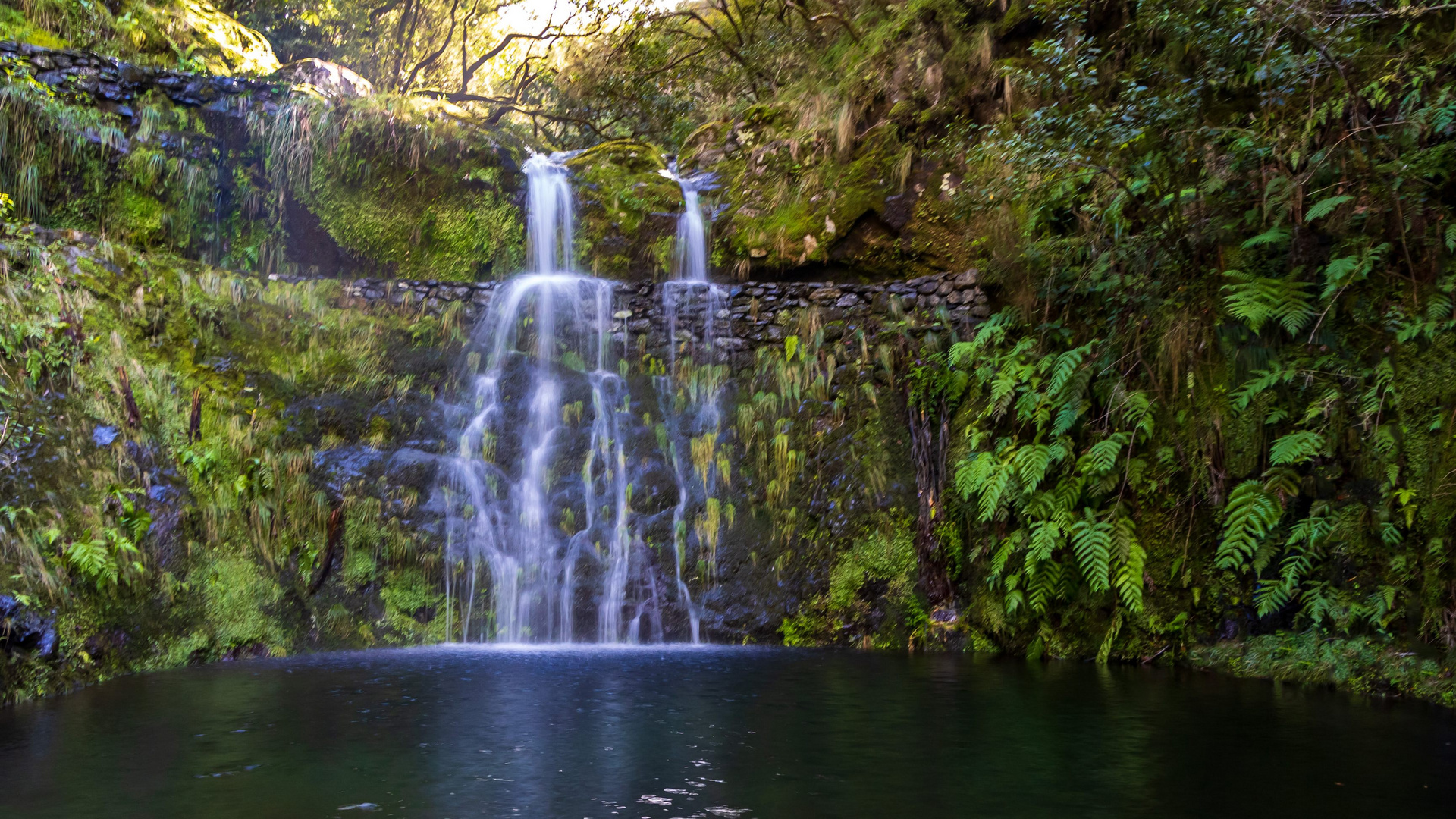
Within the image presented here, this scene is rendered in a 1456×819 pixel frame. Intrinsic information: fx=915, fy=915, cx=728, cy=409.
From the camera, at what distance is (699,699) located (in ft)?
19.6

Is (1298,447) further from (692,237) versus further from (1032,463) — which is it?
(692,237)

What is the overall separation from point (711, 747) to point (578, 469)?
5.78 m

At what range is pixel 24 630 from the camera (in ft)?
19.7

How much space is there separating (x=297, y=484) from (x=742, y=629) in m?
4.66

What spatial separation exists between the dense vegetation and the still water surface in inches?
42.4

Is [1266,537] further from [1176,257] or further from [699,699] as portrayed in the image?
[699,699]

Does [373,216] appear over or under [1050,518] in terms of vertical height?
over

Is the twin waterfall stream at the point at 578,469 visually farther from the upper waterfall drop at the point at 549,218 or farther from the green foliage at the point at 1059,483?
the green foliage at the point at 1059,483

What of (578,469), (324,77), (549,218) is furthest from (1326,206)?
(324,77)

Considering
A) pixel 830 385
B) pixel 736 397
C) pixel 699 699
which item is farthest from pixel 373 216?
pixel 699 699

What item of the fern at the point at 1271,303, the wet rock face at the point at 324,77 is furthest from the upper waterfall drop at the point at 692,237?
the fern at the point at 1271,303

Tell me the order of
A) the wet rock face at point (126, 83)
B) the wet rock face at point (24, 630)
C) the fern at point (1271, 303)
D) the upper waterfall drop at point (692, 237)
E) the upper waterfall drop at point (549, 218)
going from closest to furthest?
the wet rock face at point (24, 630)
the fern at point (1271, 303)
the wet rock face at point (126, 83)
the upper waterfall drop at point (692, 237)
the upper waterfall drop at point (549, 218)

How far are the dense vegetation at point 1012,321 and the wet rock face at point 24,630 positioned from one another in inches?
14.4

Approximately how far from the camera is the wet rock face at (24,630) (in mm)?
5895
